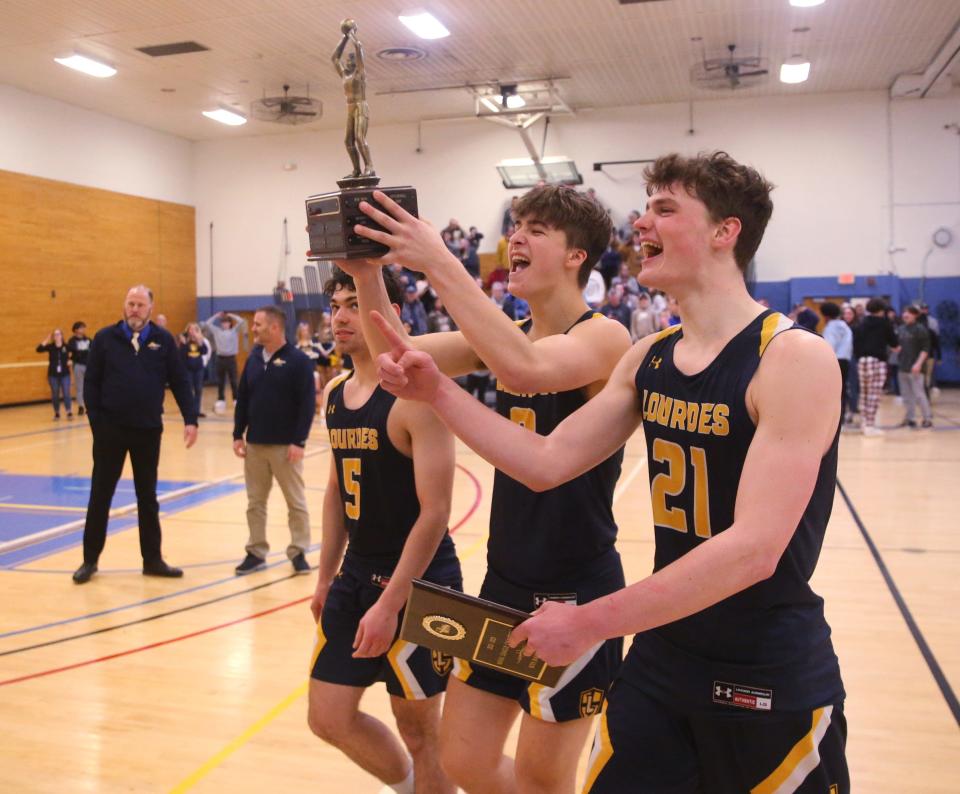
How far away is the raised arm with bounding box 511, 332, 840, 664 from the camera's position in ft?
5.85

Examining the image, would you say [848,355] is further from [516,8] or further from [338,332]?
[338,332]

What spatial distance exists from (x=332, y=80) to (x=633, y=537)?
591 inches

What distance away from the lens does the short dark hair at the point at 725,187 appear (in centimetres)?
221

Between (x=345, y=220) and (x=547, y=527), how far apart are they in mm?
1206

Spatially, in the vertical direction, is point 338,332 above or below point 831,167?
below

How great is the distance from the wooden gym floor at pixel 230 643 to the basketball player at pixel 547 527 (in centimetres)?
134

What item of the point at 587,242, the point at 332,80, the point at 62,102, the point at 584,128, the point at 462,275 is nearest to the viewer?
the point at 462,275

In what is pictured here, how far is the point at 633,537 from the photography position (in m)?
8.29

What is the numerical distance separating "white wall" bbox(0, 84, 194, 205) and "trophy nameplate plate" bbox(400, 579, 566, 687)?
21526 mm

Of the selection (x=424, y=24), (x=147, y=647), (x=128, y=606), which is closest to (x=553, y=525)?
(x=147, y=647)

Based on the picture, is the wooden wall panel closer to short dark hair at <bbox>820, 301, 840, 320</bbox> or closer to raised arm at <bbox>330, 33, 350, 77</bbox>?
short dark hair at <bbox>820, 301, 840, 320</bbox>

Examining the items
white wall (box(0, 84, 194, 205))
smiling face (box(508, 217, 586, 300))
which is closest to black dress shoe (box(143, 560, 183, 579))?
smiling face (box(508, 217, 586, 300))

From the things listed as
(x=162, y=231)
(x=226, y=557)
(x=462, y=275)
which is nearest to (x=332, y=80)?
(x=162, y=231)

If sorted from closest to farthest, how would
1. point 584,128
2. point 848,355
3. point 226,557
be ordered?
point 226,557 < point 848,355 < point 584,128
